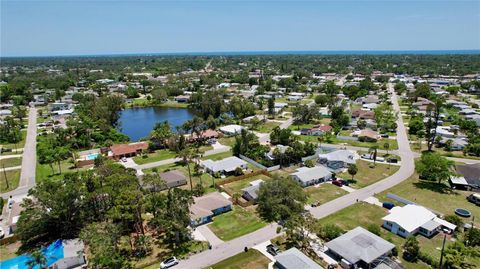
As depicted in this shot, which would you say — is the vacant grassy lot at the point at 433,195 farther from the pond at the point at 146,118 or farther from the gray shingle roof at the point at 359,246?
the pond at the point at 146,118

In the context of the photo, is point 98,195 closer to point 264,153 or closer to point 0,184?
point 0,184

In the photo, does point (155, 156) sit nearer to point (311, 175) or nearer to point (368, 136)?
point (311, 175)

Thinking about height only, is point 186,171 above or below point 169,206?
below

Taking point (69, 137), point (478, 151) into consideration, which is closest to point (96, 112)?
point (69, 137)

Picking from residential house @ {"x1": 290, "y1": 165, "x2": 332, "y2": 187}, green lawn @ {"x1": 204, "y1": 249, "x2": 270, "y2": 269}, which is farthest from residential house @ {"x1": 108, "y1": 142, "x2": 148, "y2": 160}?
green lawn @ {"x1": 204, "y1": 249, "x2": 270, "y2": 269}

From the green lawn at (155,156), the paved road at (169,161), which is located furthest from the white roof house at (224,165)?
the green lawn at (155,156)

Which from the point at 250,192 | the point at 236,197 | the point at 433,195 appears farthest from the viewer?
the point at 433,195

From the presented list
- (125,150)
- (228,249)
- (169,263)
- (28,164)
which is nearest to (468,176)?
(228,249)
